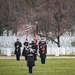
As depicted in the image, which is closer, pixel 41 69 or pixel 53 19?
pixel 41 69

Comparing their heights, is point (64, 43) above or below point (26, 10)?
below

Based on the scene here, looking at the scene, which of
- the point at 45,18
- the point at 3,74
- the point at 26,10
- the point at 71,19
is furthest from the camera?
the point at 26,10

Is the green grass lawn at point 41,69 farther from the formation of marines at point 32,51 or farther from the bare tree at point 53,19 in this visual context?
the bare tree at point 53,19

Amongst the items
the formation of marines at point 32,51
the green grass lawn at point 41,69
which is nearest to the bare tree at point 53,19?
the formation of marines at point 32,51

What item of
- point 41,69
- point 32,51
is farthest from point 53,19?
point 32,51

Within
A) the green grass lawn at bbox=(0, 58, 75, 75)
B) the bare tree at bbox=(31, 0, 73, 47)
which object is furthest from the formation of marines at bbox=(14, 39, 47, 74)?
the bare tree at bbox=(31, 0, 73, 47)

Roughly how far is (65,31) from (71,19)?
102 inches

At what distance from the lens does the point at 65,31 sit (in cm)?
5584

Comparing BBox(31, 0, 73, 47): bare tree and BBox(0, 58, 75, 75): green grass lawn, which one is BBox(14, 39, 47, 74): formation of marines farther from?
BBox(31, 0, 73, 47): bare tree

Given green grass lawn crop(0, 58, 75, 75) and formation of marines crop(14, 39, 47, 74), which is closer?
formation of marines crop(14, 39, 47, 74)

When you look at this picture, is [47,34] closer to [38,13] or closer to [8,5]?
[38,13]

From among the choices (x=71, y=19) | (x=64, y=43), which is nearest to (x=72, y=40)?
(x=64, y=43)

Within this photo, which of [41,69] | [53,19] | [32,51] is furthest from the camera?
[53,19]

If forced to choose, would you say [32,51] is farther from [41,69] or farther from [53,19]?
[53,19]
